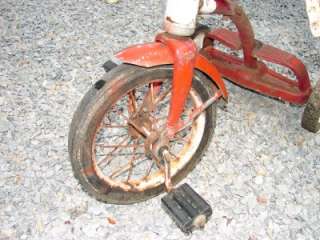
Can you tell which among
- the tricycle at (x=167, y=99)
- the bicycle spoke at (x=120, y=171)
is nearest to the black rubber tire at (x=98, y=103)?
the tricycle at (x=167, y=99)

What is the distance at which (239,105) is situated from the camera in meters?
2.08

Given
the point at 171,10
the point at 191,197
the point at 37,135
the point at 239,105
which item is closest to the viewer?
the point at 171,10

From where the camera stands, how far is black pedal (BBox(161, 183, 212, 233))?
150cm

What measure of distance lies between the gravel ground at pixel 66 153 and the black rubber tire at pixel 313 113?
0.21 feet

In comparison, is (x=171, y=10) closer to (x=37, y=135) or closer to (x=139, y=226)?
(x=139, y=226)

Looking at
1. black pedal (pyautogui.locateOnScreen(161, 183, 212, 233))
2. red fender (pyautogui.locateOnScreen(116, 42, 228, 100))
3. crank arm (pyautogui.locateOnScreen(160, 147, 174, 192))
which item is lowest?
black pedal (pyautogui.locateOnScreen(161, 183, 212, 233))

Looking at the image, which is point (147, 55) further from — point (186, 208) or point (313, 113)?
point (313, 113)

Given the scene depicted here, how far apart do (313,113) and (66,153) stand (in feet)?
3.40

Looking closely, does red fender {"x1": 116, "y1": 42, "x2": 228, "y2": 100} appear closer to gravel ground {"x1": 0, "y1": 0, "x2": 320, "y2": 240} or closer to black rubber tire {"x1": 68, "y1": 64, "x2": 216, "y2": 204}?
black rubber tire {"x1": 68, "y1": 64, "x2": 216, "y2": 204}

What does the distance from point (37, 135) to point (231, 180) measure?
2.79 feet

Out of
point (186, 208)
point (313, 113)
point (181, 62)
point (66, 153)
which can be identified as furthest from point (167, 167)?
point (313, 113)

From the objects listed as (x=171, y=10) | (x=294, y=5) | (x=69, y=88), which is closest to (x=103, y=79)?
(x=171, y=10)

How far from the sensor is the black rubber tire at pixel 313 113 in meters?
1.75

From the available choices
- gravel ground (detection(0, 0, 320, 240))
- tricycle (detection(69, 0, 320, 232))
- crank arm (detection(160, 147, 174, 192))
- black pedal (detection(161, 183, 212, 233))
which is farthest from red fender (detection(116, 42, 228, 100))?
gravel ground (detection(0, 0, 320, 240))
